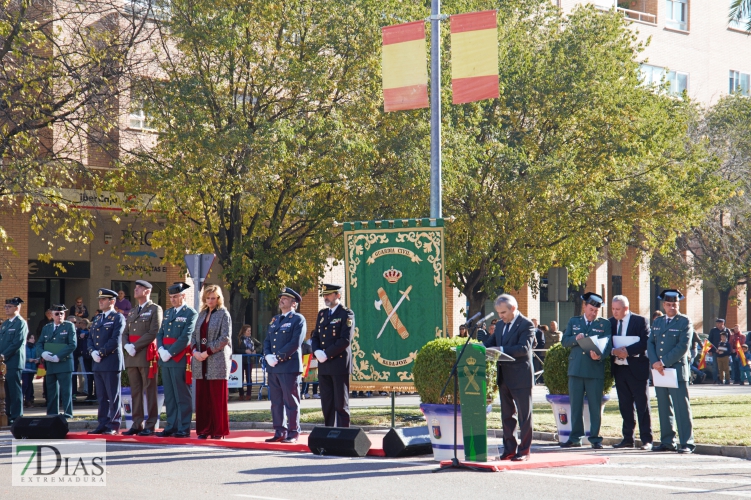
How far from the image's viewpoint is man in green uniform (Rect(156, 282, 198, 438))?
14156 millimetres

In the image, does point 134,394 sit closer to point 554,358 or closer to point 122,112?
point 554,358

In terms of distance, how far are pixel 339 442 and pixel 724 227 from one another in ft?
109

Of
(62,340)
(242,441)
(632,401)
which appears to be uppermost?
(62,340)

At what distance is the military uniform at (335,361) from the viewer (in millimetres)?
13438

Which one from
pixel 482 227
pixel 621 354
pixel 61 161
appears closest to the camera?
pixel 621 354

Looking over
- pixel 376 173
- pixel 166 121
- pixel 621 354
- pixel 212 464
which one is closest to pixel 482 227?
pixel 376 173

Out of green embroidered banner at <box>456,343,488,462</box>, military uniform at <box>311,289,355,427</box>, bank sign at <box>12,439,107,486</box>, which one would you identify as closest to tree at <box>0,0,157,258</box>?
bank sign at <box>12,439,107,486</box>

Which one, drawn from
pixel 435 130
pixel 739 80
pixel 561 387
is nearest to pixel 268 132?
pixel 435 130

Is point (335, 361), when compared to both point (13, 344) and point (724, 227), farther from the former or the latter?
point (724, 227)

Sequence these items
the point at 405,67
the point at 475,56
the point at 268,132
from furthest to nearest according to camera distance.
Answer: the point at 268,132, the point at 405,67, the point at 475,56

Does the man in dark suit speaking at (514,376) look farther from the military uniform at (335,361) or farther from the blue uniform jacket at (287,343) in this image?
the blue uniform jacket at (287,343)

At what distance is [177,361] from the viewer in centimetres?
1424

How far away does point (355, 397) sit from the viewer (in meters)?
24.4

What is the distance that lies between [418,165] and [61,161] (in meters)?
7.54
